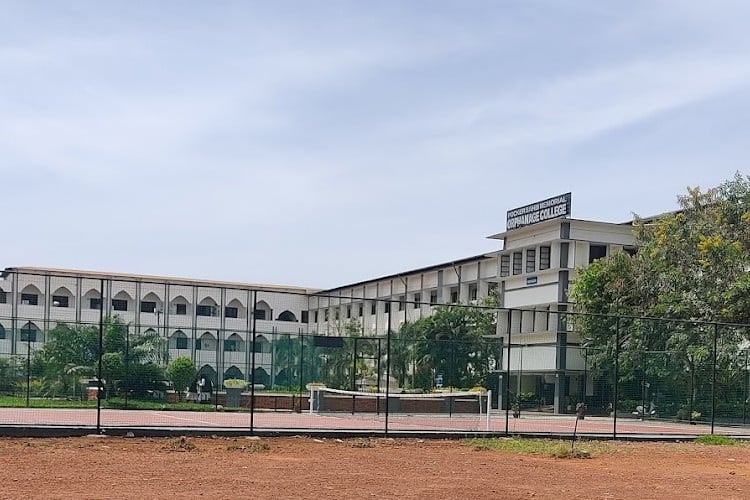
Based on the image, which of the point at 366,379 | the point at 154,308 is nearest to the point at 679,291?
the point at 366,379

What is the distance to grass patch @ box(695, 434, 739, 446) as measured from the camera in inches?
933

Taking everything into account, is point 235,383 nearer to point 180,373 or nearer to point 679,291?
point 180,373

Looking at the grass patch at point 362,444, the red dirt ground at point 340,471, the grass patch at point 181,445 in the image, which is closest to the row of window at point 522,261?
the red dirt ground at point 340,471

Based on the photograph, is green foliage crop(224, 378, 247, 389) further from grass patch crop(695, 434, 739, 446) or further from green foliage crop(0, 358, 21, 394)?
grass patch crop(695, 434, 739, 446)

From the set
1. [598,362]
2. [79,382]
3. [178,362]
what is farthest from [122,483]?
[598,362]

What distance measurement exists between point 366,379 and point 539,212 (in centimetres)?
2402

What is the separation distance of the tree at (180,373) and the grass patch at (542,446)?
9215 millimetres

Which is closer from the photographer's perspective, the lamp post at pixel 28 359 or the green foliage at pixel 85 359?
the lamp post at pixel 28 359

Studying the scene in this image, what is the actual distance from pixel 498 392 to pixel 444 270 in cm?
3533

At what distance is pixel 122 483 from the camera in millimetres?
12359

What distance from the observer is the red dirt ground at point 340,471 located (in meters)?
12.2

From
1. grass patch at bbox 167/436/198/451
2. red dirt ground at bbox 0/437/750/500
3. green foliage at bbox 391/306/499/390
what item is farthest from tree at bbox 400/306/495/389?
Answer: grass patch at bbox 167/436/198/451

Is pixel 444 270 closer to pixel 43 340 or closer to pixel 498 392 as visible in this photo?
pixel 498 392

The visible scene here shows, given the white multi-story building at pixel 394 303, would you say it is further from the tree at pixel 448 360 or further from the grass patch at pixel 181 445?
the grass patch at pixel 181 445
